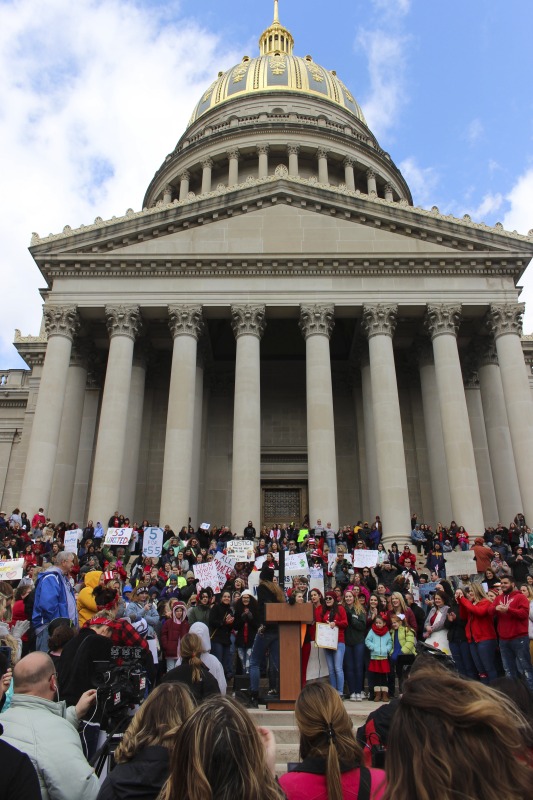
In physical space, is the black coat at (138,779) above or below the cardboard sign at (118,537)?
below

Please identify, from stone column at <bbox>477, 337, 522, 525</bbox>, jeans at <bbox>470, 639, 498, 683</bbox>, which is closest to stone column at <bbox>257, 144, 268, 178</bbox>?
stone column at <bbox>477, 337, 522, 525</bbox>

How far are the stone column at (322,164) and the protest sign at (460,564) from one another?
130ft

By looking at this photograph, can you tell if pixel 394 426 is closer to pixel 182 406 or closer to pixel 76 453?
pixel 182 406

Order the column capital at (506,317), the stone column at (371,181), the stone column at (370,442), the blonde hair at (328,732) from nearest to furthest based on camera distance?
the blonde hair at (328,732) → the column capital at (506,317) → the stone column at (370,442) → the stone column at (371,181)

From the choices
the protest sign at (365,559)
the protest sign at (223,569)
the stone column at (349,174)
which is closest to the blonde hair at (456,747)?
the protest sign at (223,569)

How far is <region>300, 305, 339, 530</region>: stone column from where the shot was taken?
84.8ft

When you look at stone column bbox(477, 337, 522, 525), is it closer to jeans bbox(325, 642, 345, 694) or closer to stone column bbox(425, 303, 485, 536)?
stone column bbox(425, 303, 485, 536)

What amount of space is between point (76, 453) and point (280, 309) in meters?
11.8

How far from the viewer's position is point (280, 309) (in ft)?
97.2

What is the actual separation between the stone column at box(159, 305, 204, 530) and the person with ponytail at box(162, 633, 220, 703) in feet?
62.3

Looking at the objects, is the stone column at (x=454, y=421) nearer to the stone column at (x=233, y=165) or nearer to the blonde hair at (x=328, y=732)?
the blonde hair at (x=328, y=732)

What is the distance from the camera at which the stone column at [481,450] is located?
99.0 feet

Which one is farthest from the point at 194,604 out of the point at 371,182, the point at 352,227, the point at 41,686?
the point at 371,182

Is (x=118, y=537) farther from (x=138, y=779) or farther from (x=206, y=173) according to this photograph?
(x=206, y=173)
